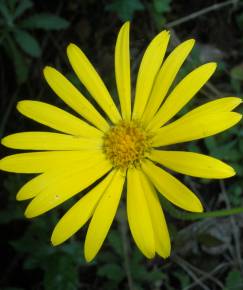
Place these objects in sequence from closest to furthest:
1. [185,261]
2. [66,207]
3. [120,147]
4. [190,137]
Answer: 1. [190,137]
2. [120,147]
3. [66,207]
4. [185,261]

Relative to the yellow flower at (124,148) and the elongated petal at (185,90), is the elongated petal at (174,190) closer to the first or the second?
the yellow flower at (124,148)

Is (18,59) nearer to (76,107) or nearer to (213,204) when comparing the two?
(76,107)

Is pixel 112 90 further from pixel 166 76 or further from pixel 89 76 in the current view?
pixel 166 76

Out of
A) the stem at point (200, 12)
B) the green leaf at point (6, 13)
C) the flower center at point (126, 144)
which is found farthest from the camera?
the stem at point (200, 12)

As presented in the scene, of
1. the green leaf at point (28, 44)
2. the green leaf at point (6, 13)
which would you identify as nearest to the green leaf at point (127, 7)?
the green leaf at point (28, 44)

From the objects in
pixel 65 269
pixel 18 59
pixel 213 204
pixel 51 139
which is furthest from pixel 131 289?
pixel 18 59

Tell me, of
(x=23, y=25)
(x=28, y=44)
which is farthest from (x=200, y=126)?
(x=23, y=25)
